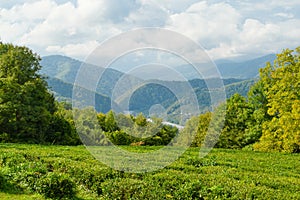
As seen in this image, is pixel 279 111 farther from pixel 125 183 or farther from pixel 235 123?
pixel 125 183

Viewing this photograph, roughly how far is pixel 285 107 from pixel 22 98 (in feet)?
76.5

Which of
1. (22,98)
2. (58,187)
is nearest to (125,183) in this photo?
(58,187)

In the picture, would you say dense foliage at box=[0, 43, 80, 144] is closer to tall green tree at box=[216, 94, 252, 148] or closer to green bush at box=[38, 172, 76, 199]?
green bush at box=[38, 172, 76, 199]

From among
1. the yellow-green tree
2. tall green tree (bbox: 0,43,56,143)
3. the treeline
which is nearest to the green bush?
the treeline

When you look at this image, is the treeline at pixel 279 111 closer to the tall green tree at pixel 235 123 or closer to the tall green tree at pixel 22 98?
the tall green tree at pixel 235 123

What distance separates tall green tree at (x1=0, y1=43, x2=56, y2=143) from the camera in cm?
2791

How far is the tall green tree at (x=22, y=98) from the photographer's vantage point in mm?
27906

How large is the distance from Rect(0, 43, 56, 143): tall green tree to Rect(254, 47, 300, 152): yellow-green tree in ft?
69.2

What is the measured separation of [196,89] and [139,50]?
2.55 metres

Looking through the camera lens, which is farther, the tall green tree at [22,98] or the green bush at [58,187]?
the tall green tree at [22,98]

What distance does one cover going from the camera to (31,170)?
11586mm

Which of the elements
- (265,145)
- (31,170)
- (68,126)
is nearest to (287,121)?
(265,145)

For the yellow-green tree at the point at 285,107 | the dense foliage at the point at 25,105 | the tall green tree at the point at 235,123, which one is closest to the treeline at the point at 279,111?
the yellow-green tree at the point at 285,107

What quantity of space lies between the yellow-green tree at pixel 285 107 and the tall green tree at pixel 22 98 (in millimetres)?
21094
